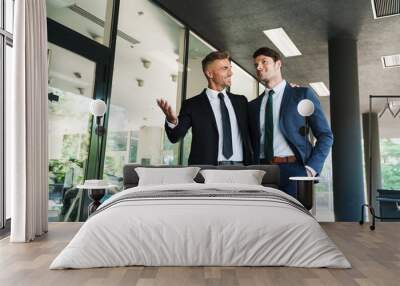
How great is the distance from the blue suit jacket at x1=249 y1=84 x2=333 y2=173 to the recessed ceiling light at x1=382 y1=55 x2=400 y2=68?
178cm

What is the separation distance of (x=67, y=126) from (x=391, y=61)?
506 cm

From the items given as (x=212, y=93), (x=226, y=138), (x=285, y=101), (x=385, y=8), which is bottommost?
(x=226, y=138)

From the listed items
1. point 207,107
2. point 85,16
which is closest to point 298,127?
point 207,107

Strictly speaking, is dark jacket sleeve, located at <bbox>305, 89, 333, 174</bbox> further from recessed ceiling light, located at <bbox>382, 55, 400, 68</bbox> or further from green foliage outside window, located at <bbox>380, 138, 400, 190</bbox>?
recessed ceiling light, located at <bbox>382, 55, 400, 68</bbox>

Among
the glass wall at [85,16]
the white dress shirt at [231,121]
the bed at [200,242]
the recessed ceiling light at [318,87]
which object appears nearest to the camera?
the bed at [200,242]

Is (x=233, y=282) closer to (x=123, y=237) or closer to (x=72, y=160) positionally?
(x=123, y=237)

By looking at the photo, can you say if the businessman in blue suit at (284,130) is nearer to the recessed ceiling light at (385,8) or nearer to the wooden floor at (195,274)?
the recessed ceiling light at (385,8)

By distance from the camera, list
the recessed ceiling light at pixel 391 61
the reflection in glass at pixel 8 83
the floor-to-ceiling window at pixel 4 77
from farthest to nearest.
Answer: the recessed ceiling light at pixel 391 61 < the reflection in glass at pixel 8 83 < the floor-to-ceiling window at pixel 4 77

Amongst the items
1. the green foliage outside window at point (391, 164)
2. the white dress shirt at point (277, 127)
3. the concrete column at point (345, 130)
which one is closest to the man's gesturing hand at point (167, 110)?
the white dress shirt at point (277, 127)

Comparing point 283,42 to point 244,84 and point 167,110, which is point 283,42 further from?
point 167,110

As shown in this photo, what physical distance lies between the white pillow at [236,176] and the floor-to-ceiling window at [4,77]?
228cm

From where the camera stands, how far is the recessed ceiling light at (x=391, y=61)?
645 centimetres

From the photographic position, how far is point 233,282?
2664 millimetres

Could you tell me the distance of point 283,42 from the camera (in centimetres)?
596
